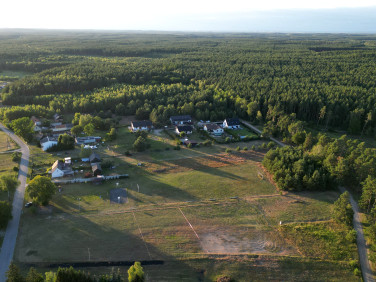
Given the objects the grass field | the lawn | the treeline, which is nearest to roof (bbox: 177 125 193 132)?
the treeline

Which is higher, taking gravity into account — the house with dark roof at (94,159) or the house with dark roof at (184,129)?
the house with dark roof at (184,129)

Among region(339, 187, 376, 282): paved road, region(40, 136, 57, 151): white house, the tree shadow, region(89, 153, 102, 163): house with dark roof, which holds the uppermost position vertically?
region(40, 136, 57, 151): white house

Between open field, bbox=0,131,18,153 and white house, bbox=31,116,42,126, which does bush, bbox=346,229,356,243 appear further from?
white house, bbox=31,116,42,126

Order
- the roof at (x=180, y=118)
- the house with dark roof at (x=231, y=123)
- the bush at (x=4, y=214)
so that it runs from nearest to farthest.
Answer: the bush at (x=4, y=214) → the house with dark roof at (x=231, y=123) → the roof at (x=180, y=118)

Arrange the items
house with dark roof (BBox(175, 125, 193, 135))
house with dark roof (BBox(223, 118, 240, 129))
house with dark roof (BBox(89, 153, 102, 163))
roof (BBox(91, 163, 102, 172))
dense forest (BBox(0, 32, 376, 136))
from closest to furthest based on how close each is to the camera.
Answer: roof (BBox(91, 163, 102, 172)), house with dark roof (BBox(89, 153, 102, 163)), house with dark roof (BBox(175, 125, 193, 135)), house with dark roof (BBox(223, 118, 240, 129)), dense forest (BBox(0, 32, 376, 136))

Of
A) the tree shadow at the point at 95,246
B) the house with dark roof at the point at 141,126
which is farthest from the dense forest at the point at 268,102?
the tree shadow at the point at 95,246

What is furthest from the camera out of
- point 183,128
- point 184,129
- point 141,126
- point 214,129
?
point 141,126

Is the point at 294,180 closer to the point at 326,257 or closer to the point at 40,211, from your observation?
the point at 326,257

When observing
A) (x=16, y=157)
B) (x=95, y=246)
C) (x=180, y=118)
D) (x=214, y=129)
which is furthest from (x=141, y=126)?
(x=95, y=246)

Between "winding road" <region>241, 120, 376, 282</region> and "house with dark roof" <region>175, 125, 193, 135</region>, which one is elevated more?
"house with dark roof" <region>175, 125, 193, 135</region>

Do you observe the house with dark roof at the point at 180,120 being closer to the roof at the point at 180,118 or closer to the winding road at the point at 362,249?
the roof at the point at 180,118

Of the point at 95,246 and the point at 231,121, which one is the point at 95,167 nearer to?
the point at 95,246

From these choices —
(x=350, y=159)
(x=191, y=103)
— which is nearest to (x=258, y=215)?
(x=350, y=159)
